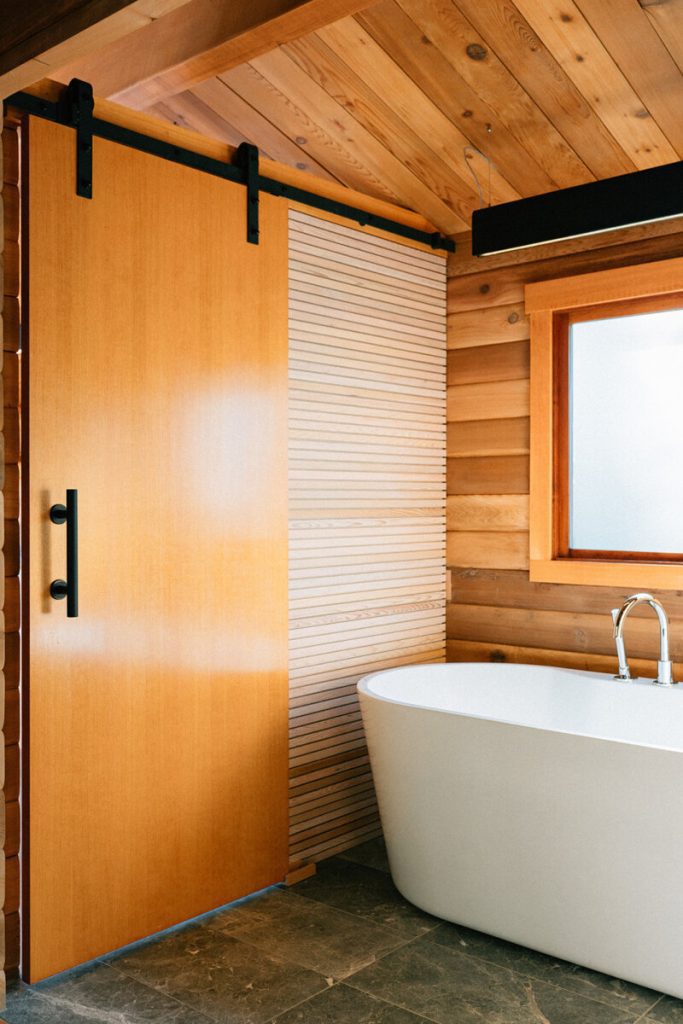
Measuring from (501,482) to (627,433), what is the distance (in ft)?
1.70

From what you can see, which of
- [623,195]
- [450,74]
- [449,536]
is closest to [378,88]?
[450,74]

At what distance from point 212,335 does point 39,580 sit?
94cm

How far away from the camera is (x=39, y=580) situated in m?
2.43

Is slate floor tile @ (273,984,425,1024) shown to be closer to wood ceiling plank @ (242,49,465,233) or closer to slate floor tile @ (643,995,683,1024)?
slate floor tile @ (643,995,683,1024)

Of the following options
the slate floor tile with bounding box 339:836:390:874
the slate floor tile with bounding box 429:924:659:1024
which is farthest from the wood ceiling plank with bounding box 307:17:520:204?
the slate floor tile with bounding box 429:924:659:1024

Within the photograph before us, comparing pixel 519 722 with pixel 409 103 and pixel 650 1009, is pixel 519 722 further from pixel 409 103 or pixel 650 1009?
pixel 409 103

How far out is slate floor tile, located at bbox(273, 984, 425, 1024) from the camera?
2287mm

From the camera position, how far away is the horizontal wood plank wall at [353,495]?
320 cm

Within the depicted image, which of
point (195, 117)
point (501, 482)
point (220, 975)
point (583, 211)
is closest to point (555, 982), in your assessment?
point (220, 975)

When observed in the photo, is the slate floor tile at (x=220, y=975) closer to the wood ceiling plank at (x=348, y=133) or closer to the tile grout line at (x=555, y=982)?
the tile grout line at (x=555, y=982)

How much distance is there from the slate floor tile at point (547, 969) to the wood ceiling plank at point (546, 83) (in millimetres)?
2538

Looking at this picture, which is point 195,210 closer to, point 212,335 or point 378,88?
point 212,335

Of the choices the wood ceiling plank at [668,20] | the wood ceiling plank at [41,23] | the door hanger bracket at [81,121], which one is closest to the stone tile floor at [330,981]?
the door hanger bracket at [81,121]

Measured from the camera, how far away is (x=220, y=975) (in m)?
2.51
